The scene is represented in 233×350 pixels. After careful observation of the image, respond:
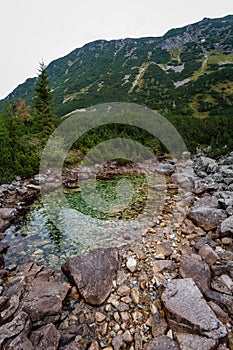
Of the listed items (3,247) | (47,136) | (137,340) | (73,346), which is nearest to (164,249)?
(137,340)

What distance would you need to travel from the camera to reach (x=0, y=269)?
4.95 meters

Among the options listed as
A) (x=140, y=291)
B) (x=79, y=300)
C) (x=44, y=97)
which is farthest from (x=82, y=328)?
(x=44, y=97)

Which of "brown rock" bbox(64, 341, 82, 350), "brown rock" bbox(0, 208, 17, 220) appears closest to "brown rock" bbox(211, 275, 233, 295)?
"brown rock" bbox(64, 341, 82, 350)

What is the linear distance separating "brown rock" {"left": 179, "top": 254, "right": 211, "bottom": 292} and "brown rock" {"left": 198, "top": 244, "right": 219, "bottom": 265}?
183mm

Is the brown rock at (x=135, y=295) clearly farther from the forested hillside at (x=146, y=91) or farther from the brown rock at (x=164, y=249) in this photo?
the forested hillside at (x=146, y=91)

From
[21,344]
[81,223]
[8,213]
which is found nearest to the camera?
[21,344]

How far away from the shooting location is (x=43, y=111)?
16703 mm

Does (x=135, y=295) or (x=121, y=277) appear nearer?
(x=135, y=295)

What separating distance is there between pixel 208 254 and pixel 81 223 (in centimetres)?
417

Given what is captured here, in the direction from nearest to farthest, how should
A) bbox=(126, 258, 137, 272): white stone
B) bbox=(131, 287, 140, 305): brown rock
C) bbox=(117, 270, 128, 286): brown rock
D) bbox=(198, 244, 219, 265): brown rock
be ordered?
bbox=(131, 287, 140, 305): brown rock < bbox=(117, 270, 128, 286): brown rock < bbox=(198, 244, 219, 265): brown rock < bbox=(126, 258, 137, 272): white stone

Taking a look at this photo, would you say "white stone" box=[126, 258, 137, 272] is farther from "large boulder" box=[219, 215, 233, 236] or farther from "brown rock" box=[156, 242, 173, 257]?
"large boulder" box=[219, 215, 233, 236]

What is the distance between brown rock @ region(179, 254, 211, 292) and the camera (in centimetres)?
403

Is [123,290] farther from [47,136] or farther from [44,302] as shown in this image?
[47,136]

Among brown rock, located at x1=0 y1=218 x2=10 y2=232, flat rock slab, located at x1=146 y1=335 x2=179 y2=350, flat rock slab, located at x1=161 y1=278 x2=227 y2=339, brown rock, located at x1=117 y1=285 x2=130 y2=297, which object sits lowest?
brown rock, located at x1=117 y1=285 x2=130 y2=297
